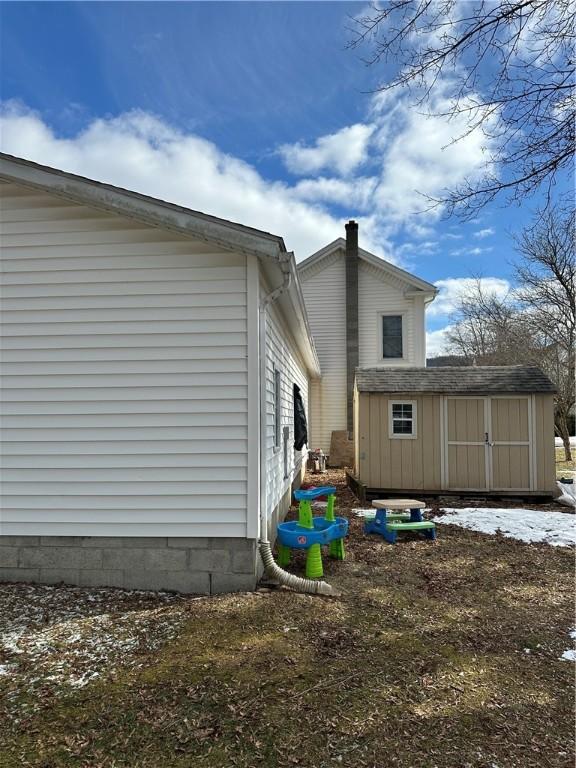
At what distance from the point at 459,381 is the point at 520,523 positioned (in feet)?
10.3

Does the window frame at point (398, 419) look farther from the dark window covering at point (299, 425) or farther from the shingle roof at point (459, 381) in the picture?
the dark window covering at point (299, 425)

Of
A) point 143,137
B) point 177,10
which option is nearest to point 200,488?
point 177,10

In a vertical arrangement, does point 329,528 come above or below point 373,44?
below

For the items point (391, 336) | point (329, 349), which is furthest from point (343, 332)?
point (391, 336)

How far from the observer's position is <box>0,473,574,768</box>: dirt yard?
2324mm

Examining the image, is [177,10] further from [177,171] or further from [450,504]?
[450,504]

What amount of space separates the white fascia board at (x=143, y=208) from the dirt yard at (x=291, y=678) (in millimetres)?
3268

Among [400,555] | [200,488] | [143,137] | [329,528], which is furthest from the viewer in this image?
[143,137]

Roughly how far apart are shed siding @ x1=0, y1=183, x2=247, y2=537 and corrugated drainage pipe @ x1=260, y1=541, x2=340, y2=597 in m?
0.48

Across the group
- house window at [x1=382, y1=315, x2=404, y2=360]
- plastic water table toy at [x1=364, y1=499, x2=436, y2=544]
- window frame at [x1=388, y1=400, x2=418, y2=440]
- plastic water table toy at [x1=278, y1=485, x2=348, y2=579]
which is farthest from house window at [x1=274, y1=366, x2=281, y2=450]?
house window at [x1=382, y1=315, x2=404, y2=360]

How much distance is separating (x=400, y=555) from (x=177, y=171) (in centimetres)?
679

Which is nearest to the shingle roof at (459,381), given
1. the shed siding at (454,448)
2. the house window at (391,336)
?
the shed siding at (454,448)

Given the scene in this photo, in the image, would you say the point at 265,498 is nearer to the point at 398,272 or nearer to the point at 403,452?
the point at 403,452

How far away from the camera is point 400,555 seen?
5941 mm
